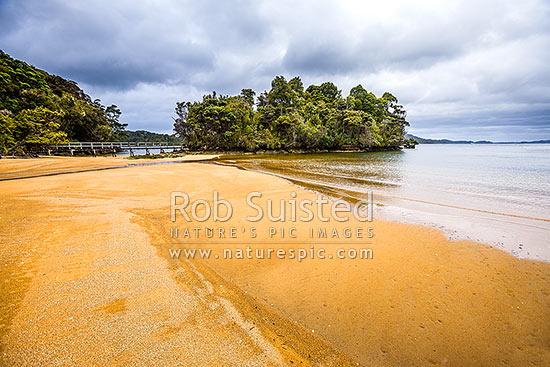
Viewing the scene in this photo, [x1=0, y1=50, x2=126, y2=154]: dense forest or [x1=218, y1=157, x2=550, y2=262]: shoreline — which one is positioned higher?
[x1=0, y1=50, x2=126, y2=154]: dense forest

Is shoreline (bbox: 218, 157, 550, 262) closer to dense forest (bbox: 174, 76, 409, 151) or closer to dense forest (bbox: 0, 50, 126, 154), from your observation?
dense forest (bbox: 0, 50, 126, 154)

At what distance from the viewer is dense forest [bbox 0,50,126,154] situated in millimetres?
22000

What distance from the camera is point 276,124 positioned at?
4378 centimetres

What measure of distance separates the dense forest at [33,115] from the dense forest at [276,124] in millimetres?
14895

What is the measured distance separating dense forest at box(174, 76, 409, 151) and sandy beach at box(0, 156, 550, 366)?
1522 inches

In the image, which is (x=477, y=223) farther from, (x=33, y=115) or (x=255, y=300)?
(x=33, y=115)

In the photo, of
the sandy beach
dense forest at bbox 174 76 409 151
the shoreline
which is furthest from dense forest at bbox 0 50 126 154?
the shoreline

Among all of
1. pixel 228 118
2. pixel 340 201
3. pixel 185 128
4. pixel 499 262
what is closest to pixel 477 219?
pixel 499 262

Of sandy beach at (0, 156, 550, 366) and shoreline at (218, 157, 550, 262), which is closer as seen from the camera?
sandy beach at (0, 156, 550, 366)

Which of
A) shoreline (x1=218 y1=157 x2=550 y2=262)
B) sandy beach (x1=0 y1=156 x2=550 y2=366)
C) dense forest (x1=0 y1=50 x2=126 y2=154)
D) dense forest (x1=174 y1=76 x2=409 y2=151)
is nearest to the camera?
sandy beach (x1=0 y1=156 x2=550 y2=366)

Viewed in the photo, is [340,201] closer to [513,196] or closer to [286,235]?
[286,235]

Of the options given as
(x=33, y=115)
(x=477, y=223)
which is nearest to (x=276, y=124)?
(x=33, y=115)

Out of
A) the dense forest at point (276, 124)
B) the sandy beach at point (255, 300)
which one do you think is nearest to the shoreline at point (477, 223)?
the sandy beach at point (255, 300)

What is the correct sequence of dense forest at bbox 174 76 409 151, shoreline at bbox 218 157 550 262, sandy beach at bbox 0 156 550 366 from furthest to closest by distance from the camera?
dense forest at bbox 174 76 409 151 < shoreline at bbox 218 157 550 262 < sandy beach at bbox 0 156 550 366
